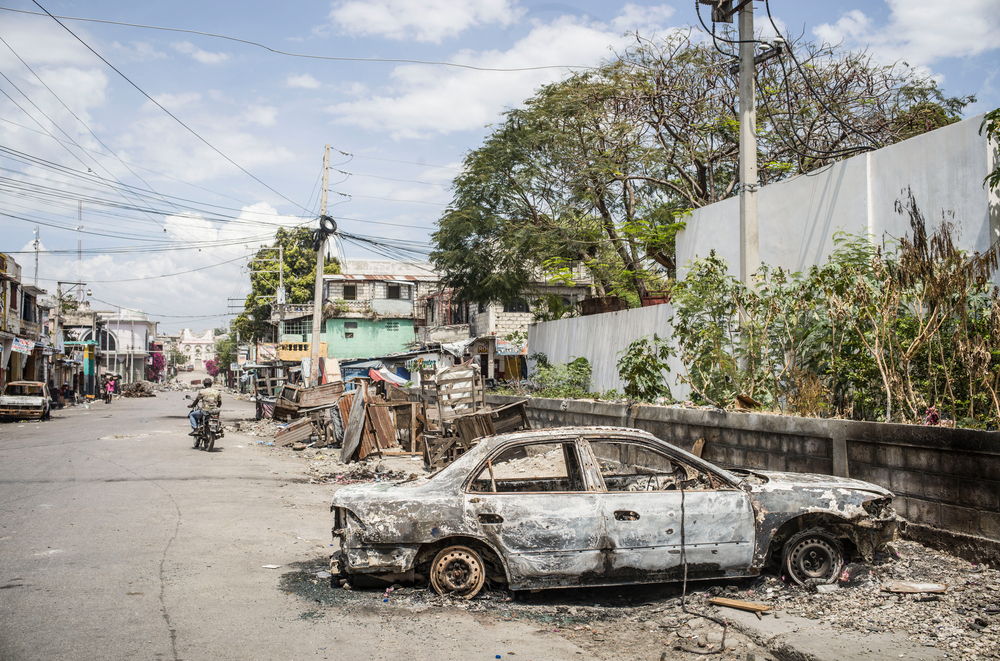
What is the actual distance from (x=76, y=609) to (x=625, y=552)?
4105mm

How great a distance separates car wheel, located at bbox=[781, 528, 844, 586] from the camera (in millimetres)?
5887

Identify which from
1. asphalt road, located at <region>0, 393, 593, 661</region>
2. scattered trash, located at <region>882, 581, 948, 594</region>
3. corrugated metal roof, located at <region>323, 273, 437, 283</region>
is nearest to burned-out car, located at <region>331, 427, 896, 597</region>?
scattered trash, located at <region>882, 581, 948, 594</region>

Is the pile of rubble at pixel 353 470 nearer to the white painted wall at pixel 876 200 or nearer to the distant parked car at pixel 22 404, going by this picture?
the white painted wall at pixel 876 200

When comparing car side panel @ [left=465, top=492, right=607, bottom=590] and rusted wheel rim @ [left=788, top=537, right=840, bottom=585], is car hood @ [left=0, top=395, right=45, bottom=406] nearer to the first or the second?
car side panel @ [left=465, top=492, right=607, bottom=590]

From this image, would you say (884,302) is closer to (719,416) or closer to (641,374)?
(719,416)

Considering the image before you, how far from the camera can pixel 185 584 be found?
20.4 feet

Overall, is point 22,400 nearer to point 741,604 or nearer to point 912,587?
point 741,604

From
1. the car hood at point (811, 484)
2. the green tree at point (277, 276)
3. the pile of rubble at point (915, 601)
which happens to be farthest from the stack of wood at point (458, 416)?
the green tree at point (277, 276)

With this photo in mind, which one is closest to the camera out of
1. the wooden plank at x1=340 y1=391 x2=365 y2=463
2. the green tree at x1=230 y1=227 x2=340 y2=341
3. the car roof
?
the car roof

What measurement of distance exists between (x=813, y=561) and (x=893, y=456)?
5.42 feet

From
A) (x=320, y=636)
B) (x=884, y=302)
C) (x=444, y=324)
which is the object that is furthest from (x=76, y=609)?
Result: (x=444, y=324)

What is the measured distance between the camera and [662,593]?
19.8ft

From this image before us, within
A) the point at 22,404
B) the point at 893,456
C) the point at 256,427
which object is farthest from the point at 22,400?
the point at 893,456

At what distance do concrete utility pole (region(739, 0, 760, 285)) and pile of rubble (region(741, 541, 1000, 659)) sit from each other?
15.5 feet
